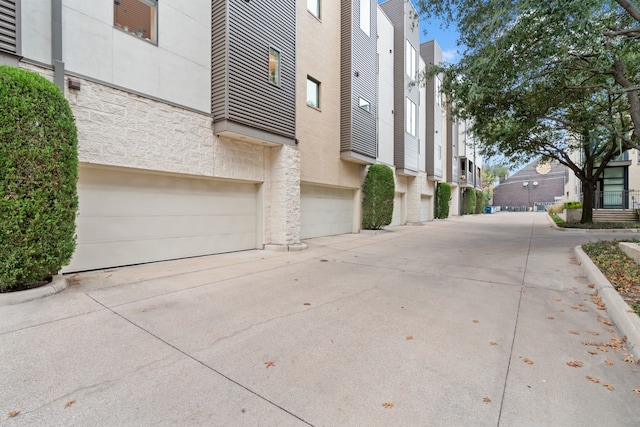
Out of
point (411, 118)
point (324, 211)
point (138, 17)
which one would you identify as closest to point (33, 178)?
point (138, 17)

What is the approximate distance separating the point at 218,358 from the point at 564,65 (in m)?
8.99

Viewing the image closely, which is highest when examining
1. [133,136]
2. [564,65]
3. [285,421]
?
[564,65]

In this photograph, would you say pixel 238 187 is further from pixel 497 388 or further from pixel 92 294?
pixel 497 388

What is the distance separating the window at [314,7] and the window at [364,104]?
3247mm

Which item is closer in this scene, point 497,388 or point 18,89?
point 497,388

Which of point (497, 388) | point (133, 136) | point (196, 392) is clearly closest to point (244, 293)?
point (196, 392)

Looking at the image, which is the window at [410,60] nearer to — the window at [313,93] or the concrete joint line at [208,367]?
the window at [313,93]

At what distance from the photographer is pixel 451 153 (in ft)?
85.4

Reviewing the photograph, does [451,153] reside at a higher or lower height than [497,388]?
higher

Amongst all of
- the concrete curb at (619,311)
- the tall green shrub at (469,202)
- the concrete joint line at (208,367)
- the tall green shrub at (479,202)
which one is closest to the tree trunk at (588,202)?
the concrete curb at (619,311)

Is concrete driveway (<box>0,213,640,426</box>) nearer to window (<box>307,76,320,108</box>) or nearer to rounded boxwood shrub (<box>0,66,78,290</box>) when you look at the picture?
rounded boxwood shrub (<box>0,66,78,290</box>)

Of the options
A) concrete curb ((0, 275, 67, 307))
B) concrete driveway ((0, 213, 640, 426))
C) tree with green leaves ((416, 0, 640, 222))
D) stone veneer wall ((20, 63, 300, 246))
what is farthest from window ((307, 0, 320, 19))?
concrete curb ((0, 275, 67, 307))

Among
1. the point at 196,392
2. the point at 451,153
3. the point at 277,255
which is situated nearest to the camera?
the point at 196,392

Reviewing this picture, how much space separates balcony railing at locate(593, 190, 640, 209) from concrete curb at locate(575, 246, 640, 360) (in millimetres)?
21810
